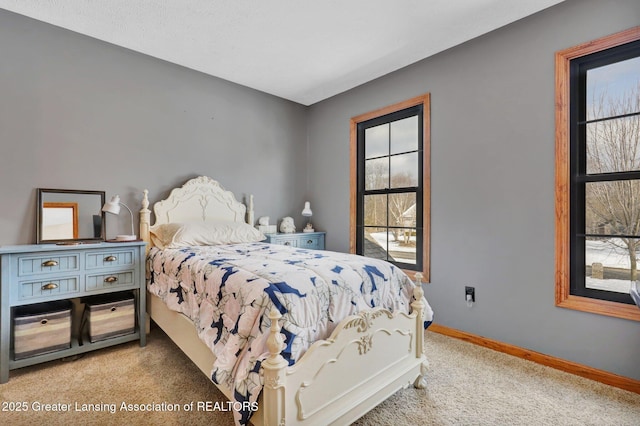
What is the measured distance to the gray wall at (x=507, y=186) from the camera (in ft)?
6.64

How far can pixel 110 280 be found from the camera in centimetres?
228

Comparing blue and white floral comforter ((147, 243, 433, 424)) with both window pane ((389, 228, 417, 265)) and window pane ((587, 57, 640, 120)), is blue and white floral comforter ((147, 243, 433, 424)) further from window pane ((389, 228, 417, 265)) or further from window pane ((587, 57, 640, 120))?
window pane ((587, 57, 640, 120))

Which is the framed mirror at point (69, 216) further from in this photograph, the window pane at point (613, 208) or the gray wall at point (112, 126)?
the window pane at point (613, 208)

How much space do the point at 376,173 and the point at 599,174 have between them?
188 centimetres

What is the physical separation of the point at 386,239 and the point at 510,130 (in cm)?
154

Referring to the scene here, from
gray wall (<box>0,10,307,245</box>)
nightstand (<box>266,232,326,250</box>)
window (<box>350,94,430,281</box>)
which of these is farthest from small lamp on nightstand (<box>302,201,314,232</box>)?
window (<box>350,94,430,281</box>)

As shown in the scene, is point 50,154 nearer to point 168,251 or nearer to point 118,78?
point 118,78

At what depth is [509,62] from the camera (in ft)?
7.75

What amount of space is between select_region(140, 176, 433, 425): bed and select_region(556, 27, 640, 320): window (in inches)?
44.8

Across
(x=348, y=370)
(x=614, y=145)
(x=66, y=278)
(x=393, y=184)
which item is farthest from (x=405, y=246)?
(x=66, y=278)

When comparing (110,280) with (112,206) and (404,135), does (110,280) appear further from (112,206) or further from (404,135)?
(404,135)

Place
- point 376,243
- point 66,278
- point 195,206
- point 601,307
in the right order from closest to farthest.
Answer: point 601,307, point 66,278, point 195,206, point 376,243

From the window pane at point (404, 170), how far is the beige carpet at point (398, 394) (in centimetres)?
163

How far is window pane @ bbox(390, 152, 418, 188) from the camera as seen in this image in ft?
10.0
